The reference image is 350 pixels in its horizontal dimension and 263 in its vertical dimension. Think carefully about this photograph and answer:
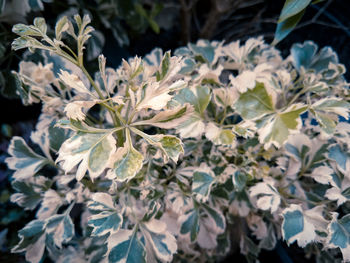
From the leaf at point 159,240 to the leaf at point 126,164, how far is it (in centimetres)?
19

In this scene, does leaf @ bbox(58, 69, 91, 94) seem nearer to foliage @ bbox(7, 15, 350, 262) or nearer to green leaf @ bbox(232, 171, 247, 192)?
foliage @ bbox(7, 15, 350, 262)

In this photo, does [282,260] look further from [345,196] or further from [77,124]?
[77,124]

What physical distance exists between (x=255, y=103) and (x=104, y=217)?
1.08 feet

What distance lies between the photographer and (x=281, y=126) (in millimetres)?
480

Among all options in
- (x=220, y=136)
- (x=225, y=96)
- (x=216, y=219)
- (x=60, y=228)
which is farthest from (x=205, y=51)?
(x=60, y=228)

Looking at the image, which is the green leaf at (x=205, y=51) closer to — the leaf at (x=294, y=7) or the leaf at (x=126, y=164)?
the leaf at (x=294, y=7)

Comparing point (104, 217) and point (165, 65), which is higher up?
point (165, 65)

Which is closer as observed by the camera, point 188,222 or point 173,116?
point 173,116

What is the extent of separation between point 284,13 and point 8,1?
678 mm

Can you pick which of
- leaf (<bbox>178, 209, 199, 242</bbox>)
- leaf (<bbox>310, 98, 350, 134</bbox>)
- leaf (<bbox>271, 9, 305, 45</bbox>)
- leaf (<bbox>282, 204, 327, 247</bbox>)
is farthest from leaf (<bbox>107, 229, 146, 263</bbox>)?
leaf (<bbox>271, 9, 305, 45</bbox>)

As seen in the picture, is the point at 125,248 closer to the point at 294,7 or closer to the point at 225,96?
the point at 225,96

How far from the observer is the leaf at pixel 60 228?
0.54 metres

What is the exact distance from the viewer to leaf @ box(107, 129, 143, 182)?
1.10 ft

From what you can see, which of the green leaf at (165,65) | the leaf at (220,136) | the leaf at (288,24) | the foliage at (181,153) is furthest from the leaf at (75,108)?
the leaf at (288,24)
